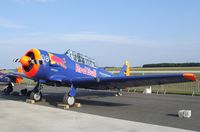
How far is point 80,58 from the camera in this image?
14445 millimetres

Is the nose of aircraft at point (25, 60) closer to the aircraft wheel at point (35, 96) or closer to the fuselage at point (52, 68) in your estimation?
the fuselage at point (52, 68)

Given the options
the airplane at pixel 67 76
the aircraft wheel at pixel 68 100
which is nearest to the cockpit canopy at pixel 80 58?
the airplane at pixel 67 76

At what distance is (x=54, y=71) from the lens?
13047 millimetres

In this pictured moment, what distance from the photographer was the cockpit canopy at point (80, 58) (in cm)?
1400

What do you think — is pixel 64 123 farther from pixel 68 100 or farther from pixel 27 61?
pixel 27 61

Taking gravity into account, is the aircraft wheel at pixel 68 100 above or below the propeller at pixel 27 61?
below

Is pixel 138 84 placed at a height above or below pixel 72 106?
above

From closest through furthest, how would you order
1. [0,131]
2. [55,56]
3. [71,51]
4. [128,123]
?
[0,131], [128,123], [55,56], [71,51]

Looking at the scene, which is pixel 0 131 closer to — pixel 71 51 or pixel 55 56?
pixel 55 56

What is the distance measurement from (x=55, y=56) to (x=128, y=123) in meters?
5.95

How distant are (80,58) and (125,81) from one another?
120 inches

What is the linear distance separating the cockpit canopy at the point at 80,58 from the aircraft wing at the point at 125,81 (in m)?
1.50

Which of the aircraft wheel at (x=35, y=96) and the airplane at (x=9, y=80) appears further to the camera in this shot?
the airplane at (x=9, y=80)

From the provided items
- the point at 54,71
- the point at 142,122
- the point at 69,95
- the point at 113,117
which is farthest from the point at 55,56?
the point at 142,122
